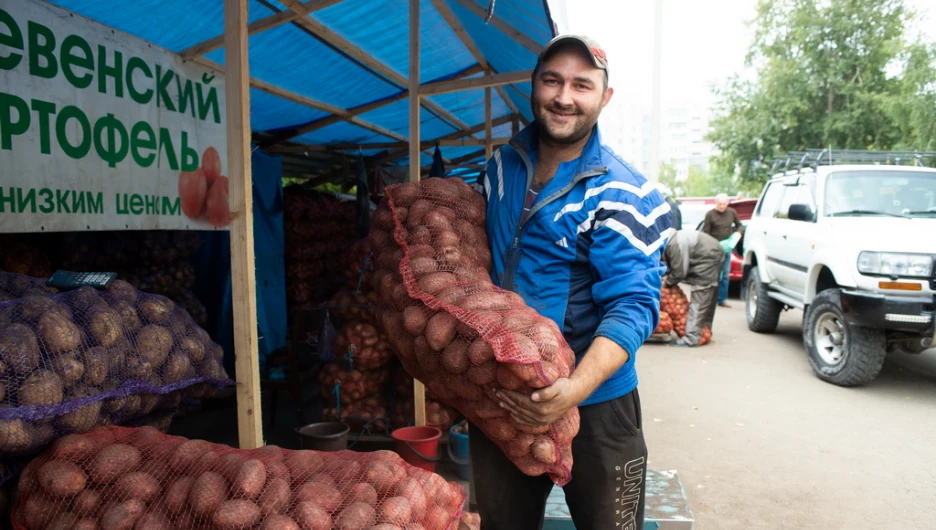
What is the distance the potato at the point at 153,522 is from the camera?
1.84 m

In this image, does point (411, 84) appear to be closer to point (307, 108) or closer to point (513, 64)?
point (513, 64)

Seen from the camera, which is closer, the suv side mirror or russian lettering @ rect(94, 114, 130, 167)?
russian lettering @ rect(94, 114, 130, 167)

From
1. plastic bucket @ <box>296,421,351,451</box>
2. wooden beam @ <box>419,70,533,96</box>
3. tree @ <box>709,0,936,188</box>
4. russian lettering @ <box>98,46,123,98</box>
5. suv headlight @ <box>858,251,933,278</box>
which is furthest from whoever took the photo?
tree @ <box>709,0,936,188</box>

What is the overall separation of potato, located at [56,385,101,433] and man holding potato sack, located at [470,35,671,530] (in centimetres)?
145

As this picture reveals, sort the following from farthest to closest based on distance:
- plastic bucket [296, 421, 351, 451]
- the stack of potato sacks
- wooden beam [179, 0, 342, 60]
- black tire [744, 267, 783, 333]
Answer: black tire [744, 267, 783, 333]
the stack of potato sacks
plastic bucket [296, 421, 351, 451]
wooden beam [179, 0, 342, 60]

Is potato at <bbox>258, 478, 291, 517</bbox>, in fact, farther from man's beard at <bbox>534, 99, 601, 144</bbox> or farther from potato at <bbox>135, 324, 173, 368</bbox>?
man's beard at <bbox>534, 99, 601, 144</bbox>

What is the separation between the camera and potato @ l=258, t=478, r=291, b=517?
1852 millimetres

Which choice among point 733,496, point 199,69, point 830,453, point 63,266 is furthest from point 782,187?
point 63,266

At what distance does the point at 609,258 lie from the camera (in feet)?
6.78

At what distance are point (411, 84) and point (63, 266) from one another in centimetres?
307

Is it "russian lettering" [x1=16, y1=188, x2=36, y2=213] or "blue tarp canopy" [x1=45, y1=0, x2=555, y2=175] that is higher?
"blue tarp canopy" [x1=45, y1=0, x2=555, y2=175]

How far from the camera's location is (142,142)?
3.89m

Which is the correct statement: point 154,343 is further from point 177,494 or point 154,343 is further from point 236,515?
point 236,515

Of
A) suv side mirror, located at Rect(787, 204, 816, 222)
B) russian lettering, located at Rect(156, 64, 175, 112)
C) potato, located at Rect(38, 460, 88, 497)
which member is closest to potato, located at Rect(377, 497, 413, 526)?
potato, located at Rect(38, 460, 88, 497)
